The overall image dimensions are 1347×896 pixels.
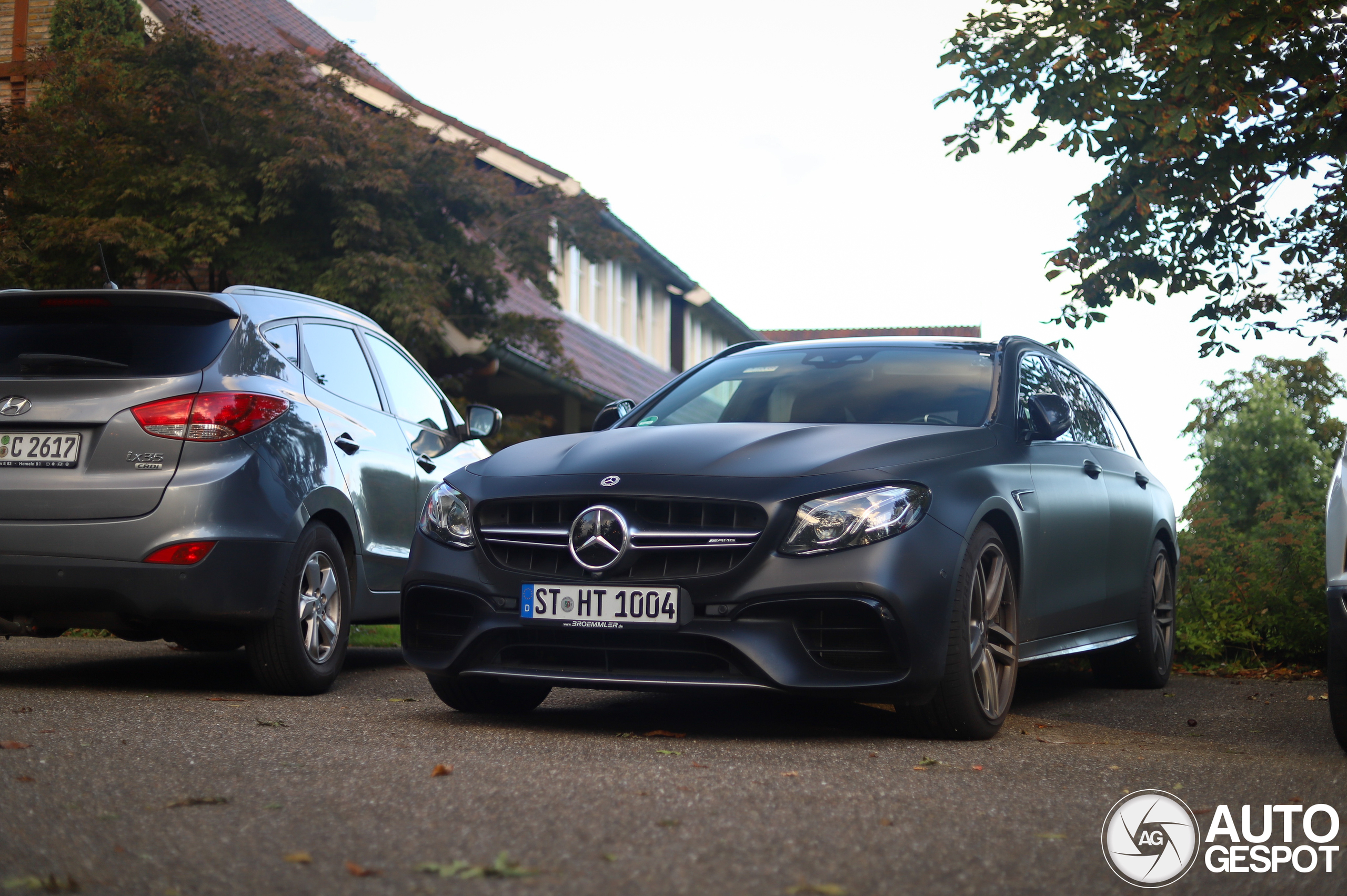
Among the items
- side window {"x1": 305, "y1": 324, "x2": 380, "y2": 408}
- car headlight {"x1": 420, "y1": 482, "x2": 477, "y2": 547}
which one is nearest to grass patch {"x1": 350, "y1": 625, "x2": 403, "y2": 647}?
side window {"x1": 305, "y1": 324, "x2": 380, "y2": 408}

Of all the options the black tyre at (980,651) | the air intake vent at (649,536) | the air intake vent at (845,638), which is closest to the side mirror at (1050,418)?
Result: the black tyre at (980,651)

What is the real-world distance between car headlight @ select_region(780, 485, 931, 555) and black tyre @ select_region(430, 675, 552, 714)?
1.23 metres

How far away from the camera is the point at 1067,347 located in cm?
1340

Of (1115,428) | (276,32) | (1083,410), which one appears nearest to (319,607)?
(1083,410)

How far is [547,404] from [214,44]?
9.65 m

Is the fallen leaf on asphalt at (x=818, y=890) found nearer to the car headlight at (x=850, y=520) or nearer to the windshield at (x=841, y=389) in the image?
the car headlight at (x=850, y=520)

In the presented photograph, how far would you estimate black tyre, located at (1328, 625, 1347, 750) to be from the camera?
17.1 feet

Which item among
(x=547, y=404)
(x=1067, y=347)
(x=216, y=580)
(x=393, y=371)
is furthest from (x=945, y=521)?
(x=547, y=404)

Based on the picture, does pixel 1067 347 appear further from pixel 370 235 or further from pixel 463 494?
pixel 463 494

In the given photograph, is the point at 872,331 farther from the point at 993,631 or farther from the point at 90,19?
the point at 993,631

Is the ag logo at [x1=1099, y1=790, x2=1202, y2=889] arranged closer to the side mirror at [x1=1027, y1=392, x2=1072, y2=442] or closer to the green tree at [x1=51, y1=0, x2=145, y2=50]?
the side mirror at [x1=1027, y1=392, x2=1072, y2=442]

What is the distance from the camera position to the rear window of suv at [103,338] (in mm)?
6160

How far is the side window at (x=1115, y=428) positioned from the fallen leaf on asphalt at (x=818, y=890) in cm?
553

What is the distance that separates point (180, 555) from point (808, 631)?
2.64 meters
